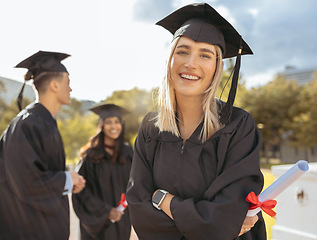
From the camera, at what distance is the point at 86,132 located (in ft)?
62.9

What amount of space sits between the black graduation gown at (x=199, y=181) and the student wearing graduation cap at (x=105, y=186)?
195 centimetres

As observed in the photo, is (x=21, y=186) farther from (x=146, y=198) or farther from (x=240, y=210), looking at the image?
(x=240, y=210)

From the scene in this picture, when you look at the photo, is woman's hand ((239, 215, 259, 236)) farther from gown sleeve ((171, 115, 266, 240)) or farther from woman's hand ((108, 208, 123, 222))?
woman's hand ((108, 208, 123, 222))

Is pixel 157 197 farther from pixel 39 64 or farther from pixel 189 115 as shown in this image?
pixel 39 64

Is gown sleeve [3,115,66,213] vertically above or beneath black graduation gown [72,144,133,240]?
above

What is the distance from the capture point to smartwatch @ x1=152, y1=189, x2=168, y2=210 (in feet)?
5.61

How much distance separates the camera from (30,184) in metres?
2.55

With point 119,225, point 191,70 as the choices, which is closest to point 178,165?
point 191,70

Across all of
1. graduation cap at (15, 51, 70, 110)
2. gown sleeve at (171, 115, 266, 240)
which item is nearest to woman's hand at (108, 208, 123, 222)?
graduation cap at (15, 51, 70, 110)

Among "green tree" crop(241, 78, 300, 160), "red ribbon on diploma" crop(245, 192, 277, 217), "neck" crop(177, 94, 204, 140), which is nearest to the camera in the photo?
"red ribbon on diploma" crop(245, 192, 277, 217)

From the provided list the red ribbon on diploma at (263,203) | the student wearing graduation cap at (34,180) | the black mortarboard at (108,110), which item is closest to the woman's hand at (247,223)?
the red ribbon on diploma at (263,203)

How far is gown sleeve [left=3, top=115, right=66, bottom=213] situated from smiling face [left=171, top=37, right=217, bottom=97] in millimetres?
1439

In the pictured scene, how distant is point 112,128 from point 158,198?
2.88 metres

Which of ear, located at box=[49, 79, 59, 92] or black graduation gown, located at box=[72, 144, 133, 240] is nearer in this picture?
ear, located at box=[49, 79, 59, 92]
